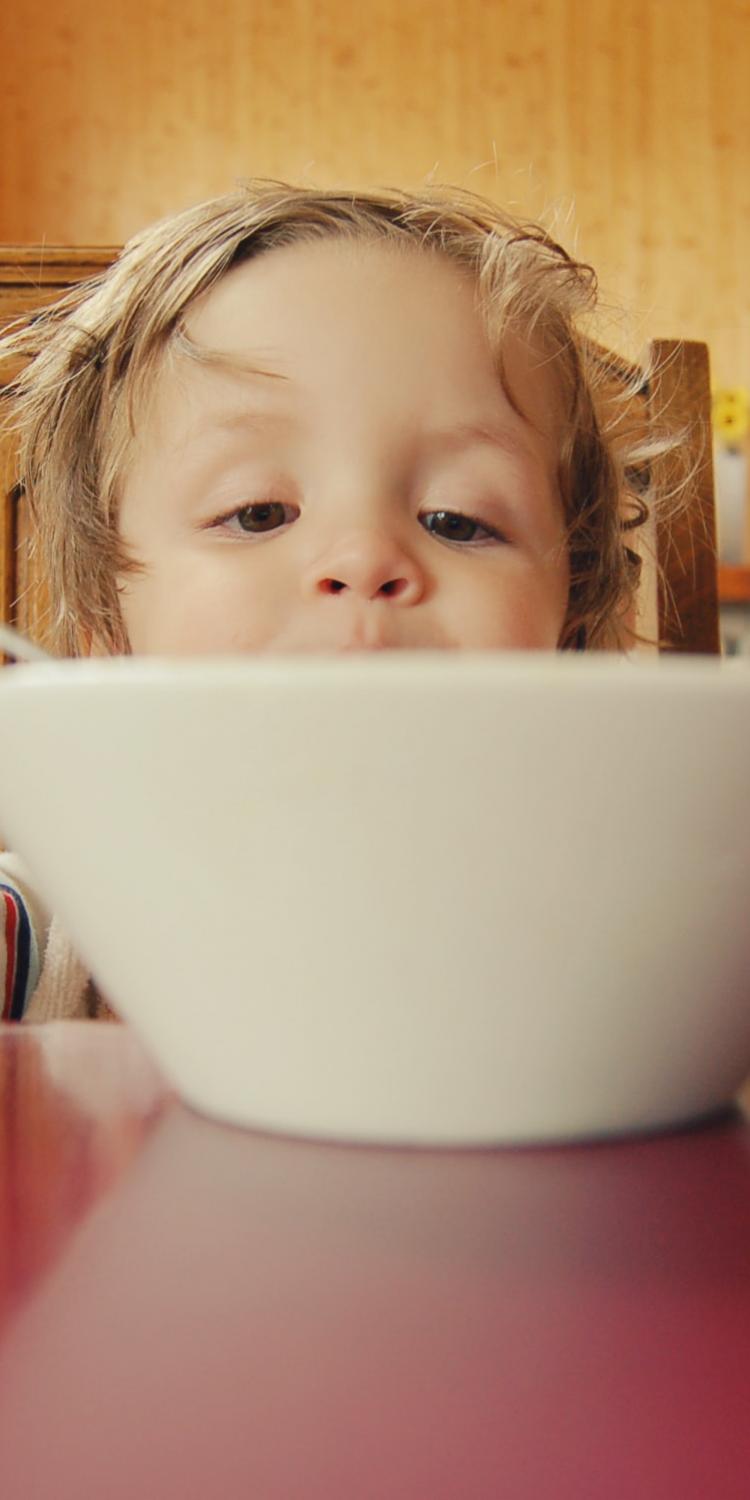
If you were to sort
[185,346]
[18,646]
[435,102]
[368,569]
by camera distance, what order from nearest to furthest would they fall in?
[18,646], [368,569], [185,346], [435,102]

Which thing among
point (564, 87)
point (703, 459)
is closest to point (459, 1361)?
point (703, 459)

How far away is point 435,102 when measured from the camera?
388cm

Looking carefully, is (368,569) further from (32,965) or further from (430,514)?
(32,965)

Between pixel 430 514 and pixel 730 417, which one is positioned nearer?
pixel 430 514

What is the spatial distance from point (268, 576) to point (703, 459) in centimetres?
40

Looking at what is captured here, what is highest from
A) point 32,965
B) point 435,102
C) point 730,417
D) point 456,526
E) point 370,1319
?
point 435,102

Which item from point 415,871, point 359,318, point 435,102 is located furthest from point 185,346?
point 435,102

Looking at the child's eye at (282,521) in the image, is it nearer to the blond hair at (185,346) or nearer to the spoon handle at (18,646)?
the blond hair at (185,346)

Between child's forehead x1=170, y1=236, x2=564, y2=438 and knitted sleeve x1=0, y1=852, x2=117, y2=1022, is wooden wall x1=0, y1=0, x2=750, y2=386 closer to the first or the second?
child's forehead x1=170, y1=236, x2=564, y2=438

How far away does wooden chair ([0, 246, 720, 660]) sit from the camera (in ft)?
3.35

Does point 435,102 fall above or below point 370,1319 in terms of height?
above

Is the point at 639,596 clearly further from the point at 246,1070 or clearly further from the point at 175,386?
the point at 246,1070

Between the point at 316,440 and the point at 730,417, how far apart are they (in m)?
2.65

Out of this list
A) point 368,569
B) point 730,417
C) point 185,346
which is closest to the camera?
point 368,569
